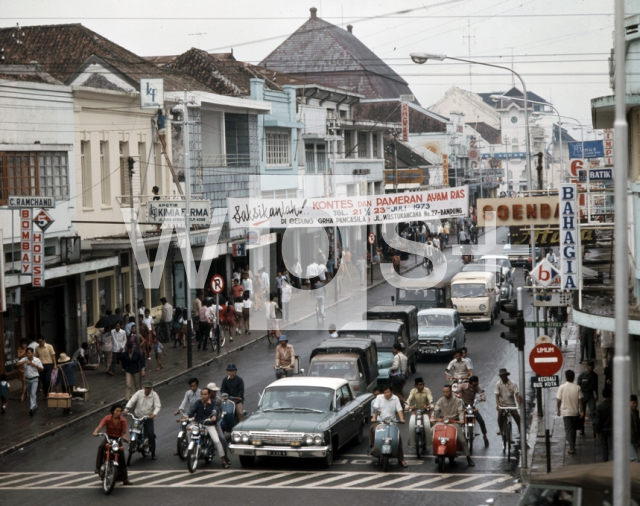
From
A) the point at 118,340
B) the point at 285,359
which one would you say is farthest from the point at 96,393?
the point at 285,359

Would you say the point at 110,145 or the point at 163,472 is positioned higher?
the point at 110,145

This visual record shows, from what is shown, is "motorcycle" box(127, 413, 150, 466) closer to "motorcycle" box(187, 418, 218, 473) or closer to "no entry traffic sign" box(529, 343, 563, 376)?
"motorcycle" box(187, 418, 218, 473)

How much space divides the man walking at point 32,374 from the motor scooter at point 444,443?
10.5 meters

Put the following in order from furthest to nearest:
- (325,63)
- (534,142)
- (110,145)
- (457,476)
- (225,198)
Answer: (534,142) → (325,63) → (225,198) → (110,145) → (457,476)

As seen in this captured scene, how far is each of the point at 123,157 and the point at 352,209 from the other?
9003mm

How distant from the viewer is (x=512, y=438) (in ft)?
66.1

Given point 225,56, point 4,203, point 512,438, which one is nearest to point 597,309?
point 512,438

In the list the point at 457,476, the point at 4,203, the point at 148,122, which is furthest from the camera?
the point at 148,122

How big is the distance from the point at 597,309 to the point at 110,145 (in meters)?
20.4

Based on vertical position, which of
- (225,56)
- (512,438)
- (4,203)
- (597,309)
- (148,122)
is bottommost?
(512,438)

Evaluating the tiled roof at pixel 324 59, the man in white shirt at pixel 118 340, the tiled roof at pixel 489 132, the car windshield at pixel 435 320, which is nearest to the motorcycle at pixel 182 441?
the man in white shirt at pixel 118 340

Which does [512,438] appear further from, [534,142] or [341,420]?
[534,142]

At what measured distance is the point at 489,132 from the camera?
144m

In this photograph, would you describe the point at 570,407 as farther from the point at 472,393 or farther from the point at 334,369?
the point at 334,369
